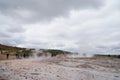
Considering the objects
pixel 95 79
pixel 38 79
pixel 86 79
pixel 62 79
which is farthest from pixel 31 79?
pixel 95 79

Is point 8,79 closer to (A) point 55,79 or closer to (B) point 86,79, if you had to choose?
(A) point 55,79

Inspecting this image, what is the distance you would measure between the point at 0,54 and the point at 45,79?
69.4 metres

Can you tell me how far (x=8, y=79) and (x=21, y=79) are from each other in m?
1.35

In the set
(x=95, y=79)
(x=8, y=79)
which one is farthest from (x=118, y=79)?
(x=8, y=79)

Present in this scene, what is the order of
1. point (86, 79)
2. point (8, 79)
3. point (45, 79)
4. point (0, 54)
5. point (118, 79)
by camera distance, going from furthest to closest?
point (0, 54)
point (118, 79)
point (86, 79)
point (45, 79)
point (8, 79)

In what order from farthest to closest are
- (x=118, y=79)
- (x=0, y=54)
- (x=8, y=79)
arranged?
(x=0, y=54)
(x=118, y=79)
(x=8, y=79)

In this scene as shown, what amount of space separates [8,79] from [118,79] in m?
13.7

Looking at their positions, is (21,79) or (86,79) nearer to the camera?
(21,79)

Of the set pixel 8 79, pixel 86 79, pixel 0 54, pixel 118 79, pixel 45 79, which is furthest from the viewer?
pixel 0 54

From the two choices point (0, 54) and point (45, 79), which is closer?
point (45, 79)

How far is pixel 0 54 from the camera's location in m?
81.4

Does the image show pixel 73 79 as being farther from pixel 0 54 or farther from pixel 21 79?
pixel 0 54

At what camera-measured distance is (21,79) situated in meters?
17.3

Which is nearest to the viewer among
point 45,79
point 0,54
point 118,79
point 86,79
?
point 45,79
